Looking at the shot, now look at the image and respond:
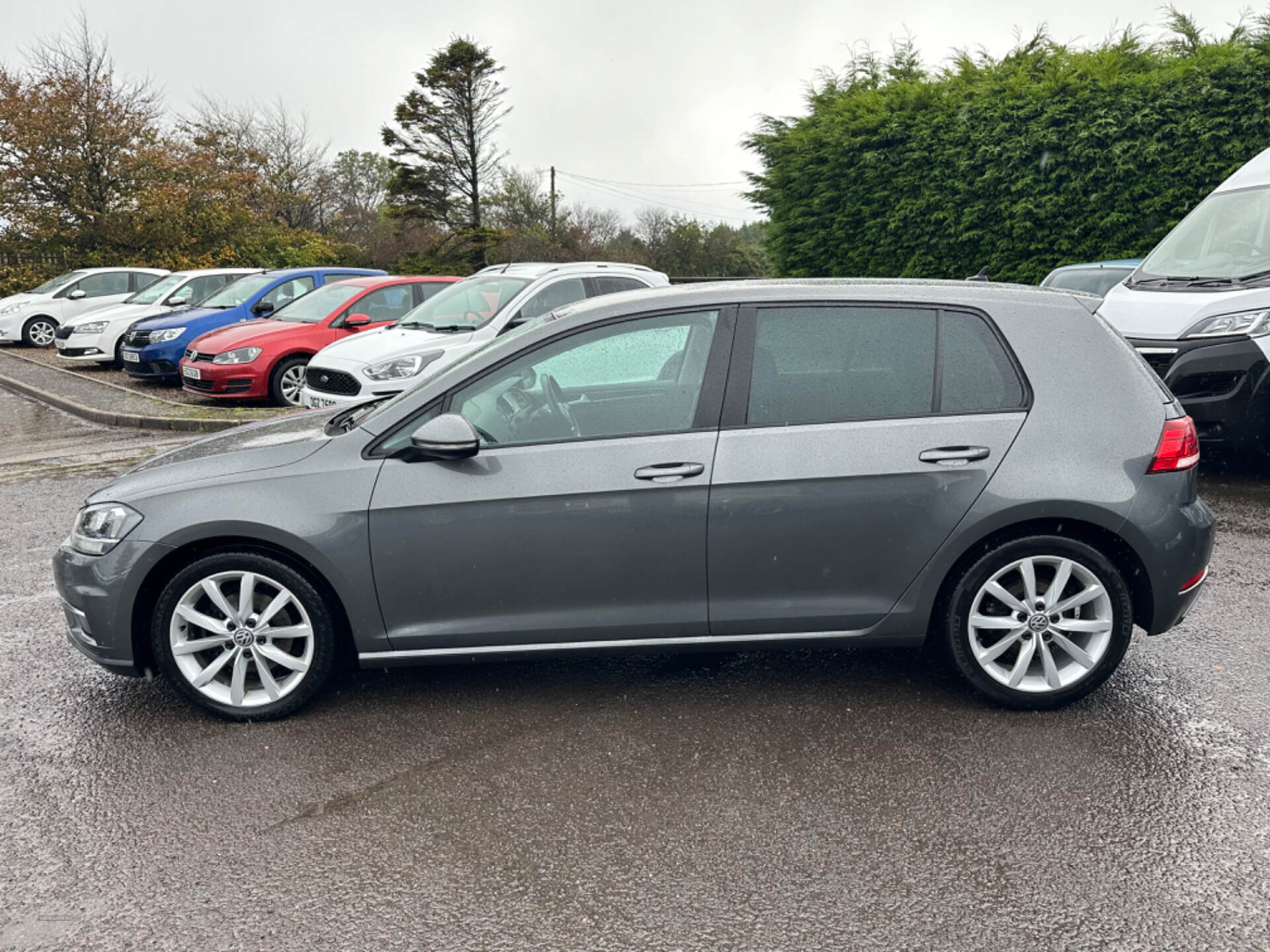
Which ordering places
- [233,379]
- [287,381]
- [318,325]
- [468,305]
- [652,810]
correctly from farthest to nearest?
[318,325] < [287,381] < [233,379] < [468,305] < [652,810]

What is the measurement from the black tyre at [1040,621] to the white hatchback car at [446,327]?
6248mm

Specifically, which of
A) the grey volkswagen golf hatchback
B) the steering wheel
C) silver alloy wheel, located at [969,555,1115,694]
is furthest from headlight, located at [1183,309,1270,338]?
the steering wheel

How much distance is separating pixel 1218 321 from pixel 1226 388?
0.50 m

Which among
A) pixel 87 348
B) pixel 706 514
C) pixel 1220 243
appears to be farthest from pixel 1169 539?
pixel 87 348

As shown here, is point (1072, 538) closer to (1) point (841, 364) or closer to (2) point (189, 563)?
(1) point (841, 364)

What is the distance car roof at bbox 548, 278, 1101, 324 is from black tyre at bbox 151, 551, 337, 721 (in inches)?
58.5

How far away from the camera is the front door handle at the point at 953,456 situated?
12.3 ft

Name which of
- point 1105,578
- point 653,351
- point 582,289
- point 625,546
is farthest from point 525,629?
point 582,289

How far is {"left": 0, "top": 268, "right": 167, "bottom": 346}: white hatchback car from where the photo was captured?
2167 cm

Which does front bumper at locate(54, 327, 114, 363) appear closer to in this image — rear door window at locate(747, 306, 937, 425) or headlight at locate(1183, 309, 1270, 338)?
headlight at locate(1183, 309, 1270, 338)

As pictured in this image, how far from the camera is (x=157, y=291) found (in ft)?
63.5

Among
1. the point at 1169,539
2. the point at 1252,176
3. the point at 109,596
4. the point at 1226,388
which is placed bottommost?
the point at 109,596

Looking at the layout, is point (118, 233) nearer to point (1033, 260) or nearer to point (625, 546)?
point (1033, 260)

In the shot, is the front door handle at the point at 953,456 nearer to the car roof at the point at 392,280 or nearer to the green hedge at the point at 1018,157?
the car roof at the point at 392,280
